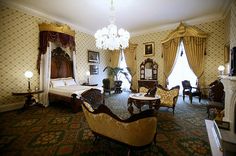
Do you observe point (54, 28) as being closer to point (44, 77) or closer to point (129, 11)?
point (44, 77)

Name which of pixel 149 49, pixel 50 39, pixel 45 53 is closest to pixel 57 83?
pixel 45 53

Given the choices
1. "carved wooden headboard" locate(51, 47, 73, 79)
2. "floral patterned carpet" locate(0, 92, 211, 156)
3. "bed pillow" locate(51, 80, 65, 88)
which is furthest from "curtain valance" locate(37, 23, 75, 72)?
"floral patterned carpet" locate(0, 92, 211, 156)

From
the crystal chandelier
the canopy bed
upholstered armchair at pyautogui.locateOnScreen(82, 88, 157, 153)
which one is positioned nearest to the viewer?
upholstered armchair at pyautogui.locateOnScreen(82, 88, 157, 153)

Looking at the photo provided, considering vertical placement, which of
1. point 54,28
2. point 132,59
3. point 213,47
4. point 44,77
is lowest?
point 44,77

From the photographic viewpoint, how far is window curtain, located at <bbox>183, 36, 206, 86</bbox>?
20.7 feet

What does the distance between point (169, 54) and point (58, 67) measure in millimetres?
5742

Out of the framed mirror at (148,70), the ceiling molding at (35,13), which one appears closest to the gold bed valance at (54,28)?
the ceiling molding at (35,13)

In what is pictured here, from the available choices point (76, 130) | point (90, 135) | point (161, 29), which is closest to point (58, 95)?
point (76, 130)

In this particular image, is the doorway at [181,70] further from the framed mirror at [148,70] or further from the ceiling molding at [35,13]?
the ceiling molding at [35,13]

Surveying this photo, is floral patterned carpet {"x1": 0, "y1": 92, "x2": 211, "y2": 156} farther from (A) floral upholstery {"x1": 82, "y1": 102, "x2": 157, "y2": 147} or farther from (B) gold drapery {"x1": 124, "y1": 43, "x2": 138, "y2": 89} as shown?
(B) gold drapery {"x1": 124, "y1": 43, "x2": 138, "y2": 89}

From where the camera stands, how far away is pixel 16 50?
16.1 feet

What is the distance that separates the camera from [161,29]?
7453mm

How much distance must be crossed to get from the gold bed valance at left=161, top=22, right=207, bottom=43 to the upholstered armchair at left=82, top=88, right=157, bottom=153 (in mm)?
5969

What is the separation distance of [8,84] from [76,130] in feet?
11.1
